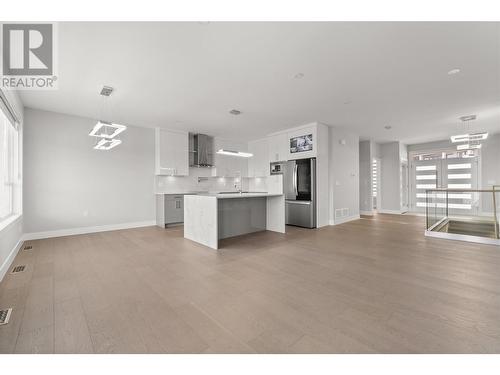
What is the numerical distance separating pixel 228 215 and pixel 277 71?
2.87m

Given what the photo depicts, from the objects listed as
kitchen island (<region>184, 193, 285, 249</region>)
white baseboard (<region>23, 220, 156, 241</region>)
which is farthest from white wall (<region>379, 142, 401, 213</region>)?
white baseboard (<region>23, 220, 156, 241</region>)

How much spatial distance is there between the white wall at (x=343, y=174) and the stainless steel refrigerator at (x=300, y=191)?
0.87m

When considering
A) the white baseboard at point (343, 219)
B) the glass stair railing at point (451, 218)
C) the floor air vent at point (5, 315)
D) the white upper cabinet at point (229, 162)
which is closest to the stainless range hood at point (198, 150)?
the white upper cabinet at point (229, 162)

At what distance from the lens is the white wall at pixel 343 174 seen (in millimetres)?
6463

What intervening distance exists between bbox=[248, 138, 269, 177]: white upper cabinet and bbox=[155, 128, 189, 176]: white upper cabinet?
104 inches

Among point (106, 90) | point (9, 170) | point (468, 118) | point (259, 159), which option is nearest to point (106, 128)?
point (106, 90)

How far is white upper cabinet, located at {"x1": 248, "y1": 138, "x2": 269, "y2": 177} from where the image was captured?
8008 millimetres

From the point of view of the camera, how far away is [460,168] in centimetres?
843

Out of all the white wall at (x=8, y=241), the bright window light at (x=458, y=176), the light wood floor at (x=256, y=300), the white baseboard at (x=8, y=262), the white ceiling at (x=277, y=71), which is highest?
the white ceiling at (x=277, y=71)

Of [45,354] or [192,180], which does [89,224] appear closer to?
[192,180]

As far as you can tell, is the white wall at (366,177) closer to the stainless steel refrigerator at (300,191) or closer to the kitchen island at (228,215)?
the stainless steel refrigerator at (300,191)

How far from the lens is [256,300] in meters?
2.16

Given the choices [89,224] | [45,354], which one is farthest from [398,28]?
[89,224]

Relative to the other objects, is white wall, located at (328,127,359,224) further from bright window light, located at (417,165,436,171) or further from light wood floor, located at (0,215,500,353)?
bright window light, located at (417,165,436,171)
